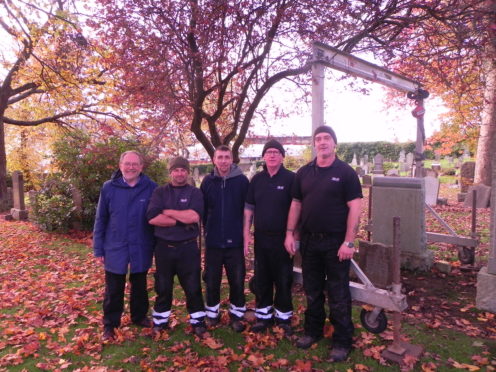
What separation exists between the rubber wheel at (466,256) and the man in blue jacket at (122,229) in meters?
5.16

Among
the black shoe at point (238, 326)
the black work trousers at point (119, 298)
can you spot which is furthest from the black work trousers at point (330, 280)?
the black work trousers at point (119, 298)

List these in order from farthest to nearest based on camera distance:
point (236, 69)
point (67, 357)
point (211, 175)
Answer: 1. point (236, 69)
2. point (211, 175)
3. point (67, 357)

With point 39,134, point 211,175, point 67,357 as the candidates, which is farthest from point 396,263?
point 39,134

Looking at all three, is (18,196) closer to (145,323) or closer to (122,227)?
(145,323)

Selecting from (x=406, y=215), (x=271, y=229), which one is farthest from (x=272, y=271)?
(x=406, y=215)

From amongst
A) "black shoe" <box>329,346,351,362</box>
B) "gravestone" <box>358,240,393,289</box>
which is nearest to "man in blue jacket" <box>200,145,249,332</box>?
"black shoe" <box>329,346,351,362</box>

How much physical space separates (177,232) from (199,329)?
1096mm

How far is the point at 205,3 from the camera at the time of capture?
5121mm

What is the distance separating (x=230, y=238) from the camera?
3840 mm

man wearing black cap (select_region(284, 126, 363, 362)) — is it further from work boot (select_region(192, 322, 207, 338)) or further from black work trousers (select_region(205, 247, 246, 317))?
work boot (select_region(192, 322, 207, 338))

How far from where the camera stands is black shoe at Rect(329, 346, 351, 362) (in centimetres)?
333

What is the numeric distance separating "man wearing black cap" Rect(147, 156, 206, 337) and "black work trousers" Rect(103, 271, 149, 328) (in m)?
0.31

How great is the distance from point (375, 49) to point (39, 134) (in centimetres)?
1876

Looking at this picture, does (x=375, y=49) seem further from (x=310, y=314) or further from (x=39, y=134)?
(x=39, y=134)
